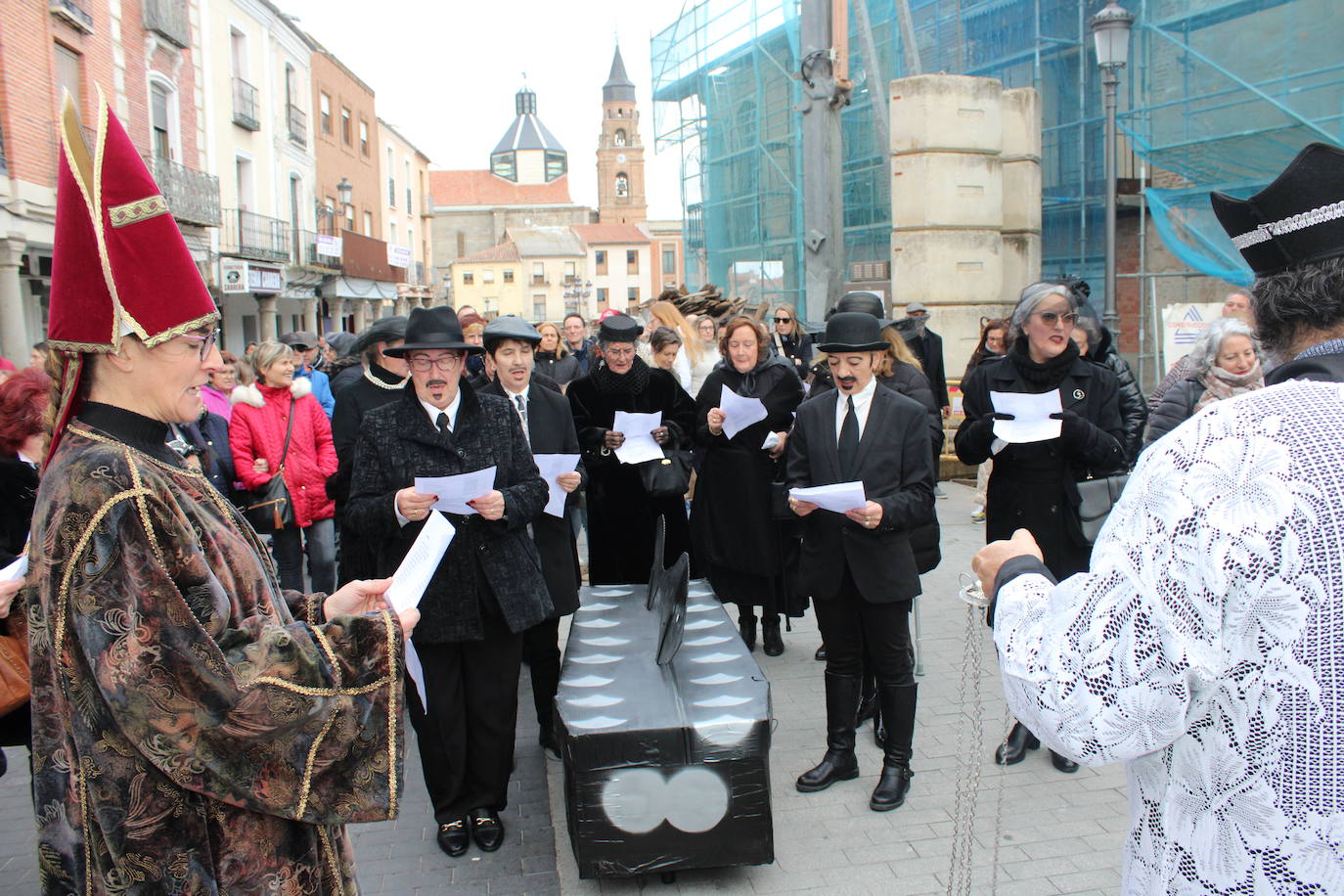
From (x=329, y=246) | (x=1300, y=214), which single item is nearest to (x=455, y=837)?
(x=1300, y=214)

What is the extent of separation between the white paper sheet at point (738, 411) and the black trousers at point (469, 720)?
2161 millimetres

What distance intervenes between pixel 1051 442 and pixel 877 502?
0.98 m

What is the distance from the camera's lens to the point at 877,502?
4.22 metres

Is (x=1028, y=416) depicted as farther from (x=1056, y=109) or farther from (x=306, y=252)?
(x=306, y=252)

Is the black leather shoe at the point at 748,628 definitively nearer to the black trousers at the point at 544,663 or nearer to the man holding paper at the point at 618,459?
the man holding paper at the point at 618,459

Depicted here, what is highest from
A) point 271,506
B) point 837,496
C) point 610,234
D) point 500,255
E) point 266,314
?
point 610,234

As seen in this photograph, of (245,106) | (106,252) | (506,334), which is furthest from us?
(245,106)

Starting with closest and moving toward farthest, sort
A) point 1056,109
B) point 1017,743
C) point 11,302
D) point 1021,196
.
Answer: point 1017,743
point 1021,196
point 11,302
point 1056,109

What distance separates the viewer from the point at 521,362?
17.0ft

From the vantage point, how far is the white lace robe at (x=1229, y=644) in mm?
1459

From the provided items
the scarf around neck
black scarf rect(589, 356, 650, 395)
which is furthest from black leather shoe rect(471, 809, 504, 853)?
the scarf around neck

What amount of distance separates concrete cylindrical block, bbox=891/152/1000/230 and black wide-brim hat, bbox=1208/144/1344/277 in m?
10.9

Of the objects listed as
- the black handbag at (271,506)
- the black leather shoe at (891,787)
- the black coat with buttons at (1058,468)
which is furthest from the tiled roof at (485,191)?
the black leather shoe at (891,787)

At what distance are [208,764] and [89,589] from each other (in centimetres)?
38
